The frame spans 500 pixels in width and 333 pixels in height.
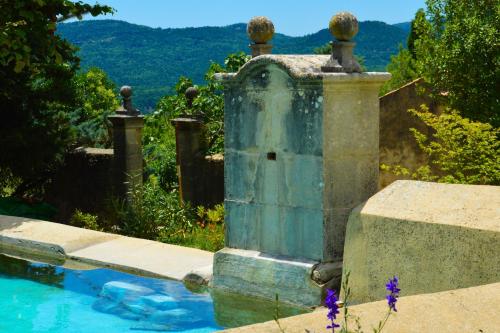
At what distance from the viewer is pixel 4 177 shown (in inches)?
495

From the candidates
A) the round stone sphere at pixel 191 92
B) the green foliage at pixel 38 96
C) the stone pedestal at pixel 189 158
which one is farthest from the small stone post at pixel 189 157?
the green foliage at pixel 38 96

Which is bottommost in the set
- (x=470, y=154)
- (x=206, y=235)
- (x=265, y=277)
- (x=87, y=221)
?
(x=87, y=221)

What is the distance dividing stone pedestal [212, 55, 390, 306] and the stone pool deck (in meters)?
0.53

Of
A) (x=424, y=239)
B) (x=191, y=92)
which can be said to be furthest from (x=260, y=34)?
(x=191, y=92)

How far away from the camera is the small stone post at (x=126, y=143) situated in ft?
36.1

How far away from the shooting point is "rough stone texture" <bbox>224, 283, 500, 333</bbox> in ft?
11.7

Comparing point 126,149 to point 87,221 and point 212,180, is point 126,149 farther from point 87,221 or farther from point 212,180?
point 212,180

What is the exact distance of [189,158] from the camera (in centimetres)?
1130

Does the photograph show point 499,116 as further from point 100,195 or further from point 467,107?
point 100,195

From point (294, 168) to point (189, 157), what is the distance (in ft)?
17.2

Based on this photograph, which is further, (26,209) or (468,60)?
(26,209)

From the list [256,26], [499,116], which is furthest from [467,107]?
[256,26]

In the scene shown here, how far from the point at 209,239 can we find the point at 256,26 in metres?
2.83

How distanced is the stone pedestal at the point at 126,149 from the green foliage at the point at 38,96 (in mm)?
1226
